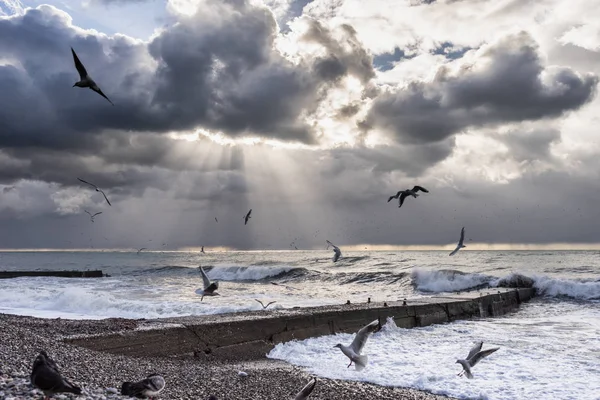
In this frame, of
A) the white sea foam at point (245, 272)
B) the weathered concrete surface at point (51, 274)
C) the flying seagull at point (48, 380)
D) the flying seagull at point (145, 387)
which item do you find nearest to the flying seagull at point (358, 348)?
the flying seagull at point (145, 387)

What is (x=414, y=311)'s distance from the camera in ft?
44.7

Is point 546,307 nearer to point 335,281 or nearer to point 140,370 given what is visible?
point 335,281

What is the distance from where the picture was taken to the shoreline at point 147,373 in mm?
5188

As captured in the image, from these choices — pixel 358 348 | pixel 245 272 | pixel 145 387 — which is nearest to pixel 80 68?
pixel 145 387

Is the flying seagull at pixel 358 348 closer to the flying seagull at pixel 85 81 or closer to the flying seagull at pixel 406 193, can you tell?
the flying seagull at pixel 85 81

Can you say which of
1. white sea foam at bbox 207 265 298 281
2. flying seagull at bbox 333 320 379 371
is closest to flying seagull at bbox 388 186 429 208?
flying seagull at bbox 333 320 379 371

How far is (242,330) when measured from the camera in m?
9.46

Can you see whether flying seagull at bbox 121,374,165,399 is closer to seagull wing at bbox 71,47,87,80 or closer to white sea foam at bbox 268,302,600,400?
seagull wing at bbox 71,47,87,80

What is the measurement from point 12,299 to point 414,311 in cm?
1514

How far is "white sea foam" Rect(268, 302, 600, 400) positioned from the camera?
730 cm

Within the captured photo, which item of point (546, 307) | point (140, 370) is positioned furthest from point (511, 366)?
point (546, 307)

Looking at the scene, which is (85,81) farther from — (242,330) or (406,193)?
(406,193)

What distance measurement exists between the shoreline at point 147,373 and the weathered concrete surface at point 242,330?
0.29 m

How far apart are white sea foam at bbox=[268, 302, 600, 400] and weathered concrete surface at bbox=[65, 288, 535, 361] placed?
1.04 feet
